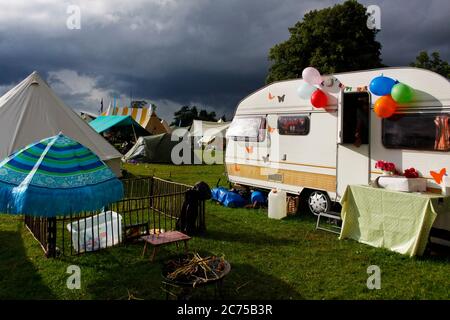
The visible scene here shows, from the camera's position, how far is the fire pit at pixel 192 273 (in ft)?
13.4

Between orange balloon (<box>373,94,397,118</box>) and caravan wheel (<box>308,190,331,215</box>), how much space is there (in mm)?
2320

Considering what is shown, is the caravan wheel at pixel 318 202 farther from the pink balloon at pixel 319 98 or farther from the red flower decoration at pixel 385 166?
the pink balloon at pixel 319 98

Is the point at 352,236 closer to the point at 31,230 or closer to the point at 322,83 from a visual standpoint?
the point at 322,83

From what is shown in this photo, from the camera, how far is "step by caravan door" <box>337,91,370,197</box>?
7664mm

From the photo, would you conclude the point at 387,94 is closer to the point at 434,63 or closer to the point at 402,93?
the point at 402,93

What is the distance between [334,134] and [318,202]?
5.35 ft

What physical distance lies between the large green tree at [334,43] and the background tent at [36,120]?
57.2 ft

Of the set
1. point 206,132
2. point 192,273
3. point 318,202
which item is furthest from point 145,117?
point 192,273

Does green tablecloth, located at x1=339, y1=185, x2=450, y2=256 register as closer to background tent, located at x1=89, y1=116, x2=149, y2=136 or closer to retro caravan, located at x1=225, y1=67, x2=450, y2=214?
retro caravan, located at x1=225, y1=67, x2=450, y2=214

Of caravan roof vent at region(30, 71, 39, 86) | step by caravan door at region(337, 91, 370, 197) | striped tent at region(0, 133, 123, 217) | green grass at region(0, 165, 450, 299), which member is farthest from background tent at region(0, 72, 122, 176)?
step by caravan door at region(337, 91, 370, 197)

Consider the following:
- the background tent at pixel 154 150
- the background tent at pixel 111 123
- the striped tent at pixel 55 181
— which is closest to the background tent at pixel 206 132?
the background tent at pixel 154 150

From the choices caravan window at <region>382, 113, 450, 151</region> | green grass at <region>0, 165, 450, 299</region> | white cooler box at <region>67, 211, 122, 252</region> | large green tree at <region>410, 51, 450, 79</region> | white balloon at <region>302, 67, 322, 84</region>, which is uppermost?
large green tree at <region>410, 51, 450, 79</region>
